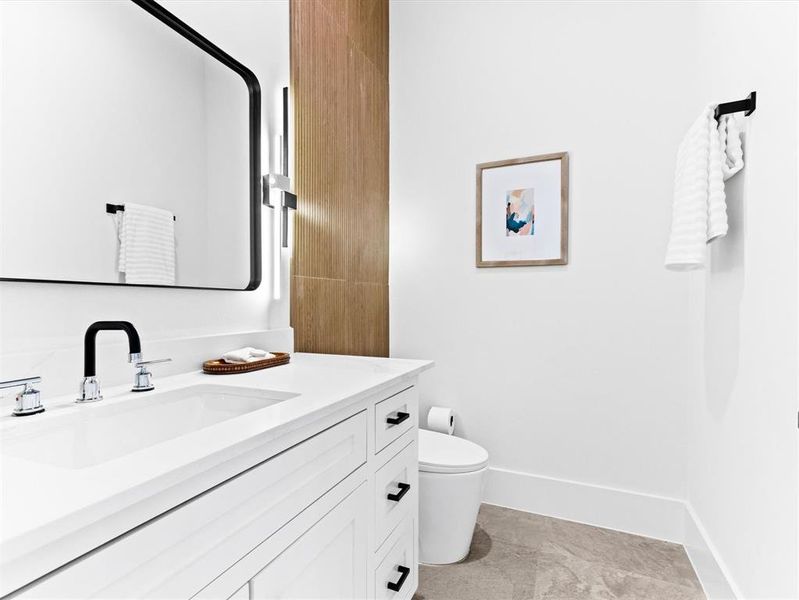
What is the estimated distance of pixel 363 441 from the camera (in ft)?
3.55

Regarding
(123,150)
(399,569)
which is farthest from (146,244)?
(399,569)

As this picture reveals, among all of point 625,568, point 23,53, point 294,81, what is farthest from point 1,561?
point 625,568

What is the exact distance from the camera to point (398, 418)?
4.17ft

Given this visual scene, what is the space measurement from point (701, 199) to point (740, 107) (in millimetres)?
265

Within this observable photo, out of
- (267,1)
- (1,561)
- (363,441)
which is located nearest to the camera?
(1,561)

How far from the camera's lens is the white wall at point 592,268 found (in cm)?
141

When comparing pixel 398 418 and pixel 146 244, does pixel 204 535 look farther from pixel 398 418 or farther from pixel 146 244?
pixel 146 244

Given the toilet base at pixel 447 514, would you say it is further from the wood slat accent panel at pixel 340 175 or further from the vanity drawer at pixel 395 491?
the wood slat accent panel at pixel 340 175

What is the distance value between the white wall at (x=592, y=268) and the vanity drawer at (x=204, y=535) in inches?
47.2

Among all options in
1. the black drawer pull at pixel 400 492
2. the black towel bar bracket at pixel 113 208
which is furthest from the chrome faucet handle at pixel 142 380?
the black drawer pull at pixel 400 492

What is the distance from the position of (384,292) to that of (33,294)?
5.44 feet

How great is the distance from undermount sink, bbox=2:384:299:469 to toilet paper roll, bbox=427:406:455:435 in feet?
4.41

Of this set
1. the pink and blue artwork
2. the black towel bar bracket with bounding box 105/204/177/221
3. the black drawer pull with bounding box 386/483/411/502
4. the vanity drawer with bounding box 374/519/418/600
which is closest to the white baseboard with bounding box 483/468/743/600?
the vanity drawer with bounding box 374/519/418/600

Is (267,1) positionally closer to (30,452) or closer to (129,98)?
(129,98)
